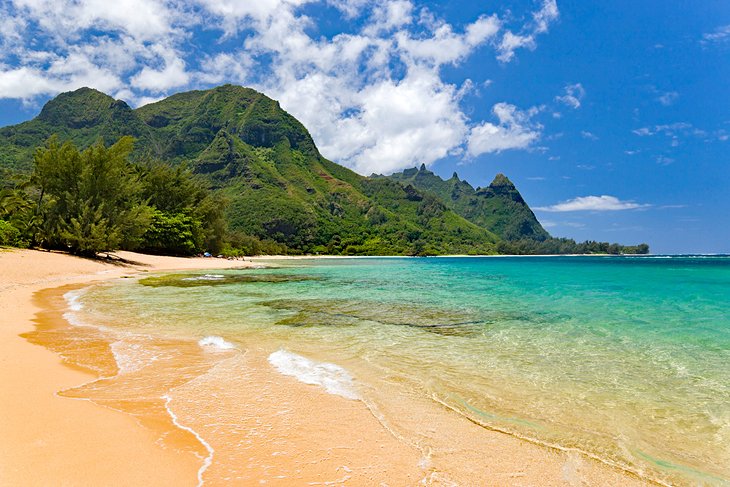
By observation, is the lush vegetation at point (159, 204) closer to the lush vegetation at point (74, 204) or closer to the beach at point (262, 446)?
the lush vegetation at point (74, 204)

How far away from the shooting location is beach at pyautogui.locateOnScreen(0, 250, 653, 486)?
3.88m

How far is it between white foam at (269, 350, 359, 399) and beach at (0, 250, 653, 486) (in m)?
0.33

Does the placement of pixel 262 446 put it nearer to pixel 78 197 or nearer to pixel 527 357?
pixel 527 357

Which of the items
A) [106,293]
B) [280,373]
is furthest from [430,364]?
[106,293]

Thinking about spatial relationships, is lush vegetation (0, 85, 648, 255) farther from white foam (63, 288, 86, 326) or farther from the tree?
white foam (63, 288, 86, 326)

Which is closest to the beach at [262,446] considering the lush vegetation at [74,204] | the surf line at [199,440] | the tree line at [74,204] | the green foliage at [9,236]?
the surf line at [199,440]

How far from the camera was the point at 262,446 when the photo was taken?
451 cm

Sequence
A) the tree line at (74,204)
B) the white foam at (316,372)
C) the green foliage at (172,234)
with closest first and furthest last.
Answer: the white foam at (316,372)
the tree line at (74,204)
the green foliage at (172,234)

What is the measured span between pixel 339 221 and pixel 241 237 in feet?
261

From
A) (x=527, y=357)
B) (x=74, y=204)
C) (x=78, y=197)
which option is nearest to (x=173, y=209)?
(x=78, y=197)

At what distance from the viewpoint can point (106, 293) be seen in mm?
20141

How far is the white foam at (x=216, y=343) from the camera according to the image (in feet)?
30.8

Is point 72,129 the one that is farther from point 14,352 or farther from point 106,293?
point 14,352

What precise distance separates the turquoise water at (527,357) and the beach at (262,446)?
0.47 m
